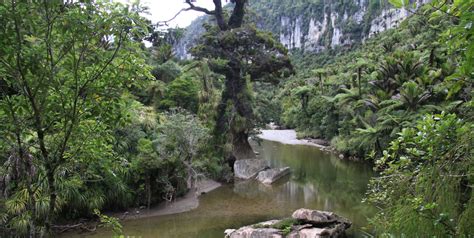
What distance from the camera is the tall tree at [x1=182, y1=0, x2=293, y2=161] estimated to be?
1689 cm

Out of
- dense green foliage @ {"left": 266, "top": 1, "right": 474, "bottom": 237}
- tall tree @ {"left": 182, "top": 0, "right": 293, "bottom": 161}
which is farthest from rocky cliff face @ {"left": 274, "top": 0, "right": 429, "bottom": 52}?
tall tree @ {"left": 182, "top": 0, "right": 293, "bottom": 161}

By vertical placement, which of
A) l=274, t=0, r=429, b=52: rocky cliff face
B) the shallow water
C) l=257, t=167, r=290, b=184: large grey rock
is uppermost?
l=274, t=0, r=429, b=52: rocky cliff face

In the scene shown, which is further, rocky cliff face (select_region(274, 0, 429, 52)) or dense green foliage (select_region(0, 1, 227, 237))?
rocky cliff face (select_region(274, 0, 429, 52))

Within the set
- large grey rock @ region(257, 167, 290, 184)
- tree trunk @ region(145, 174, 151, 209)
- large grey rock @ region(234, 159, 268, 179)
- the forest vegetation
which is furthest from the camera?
large grey rock @ region(234, 159, 268, 179)

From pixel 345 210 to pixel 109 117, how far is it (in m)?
10.2

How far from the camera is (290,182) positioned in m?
15.8

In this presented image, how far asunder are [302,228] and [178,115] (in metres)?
6.57

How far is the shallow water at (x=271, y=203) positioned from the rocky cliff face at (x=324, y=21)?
43321 millimetres

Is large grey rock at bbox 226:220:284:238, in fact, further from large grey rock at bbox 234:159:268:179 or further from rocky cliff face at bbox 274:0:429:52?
rocky cliff face at bbox 274:0:429:52

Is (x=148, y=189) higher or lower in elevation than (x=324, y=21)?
lower

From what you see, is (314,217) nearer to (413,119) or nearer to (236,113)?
(413,119)

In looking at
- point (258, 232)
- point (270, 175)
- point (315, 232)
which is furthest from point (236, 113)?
point (315, 232)

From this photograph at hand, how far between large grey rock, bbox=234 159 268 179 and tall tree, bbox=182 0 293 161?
0.46 m

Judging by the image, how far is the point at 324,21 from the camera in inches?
3199
